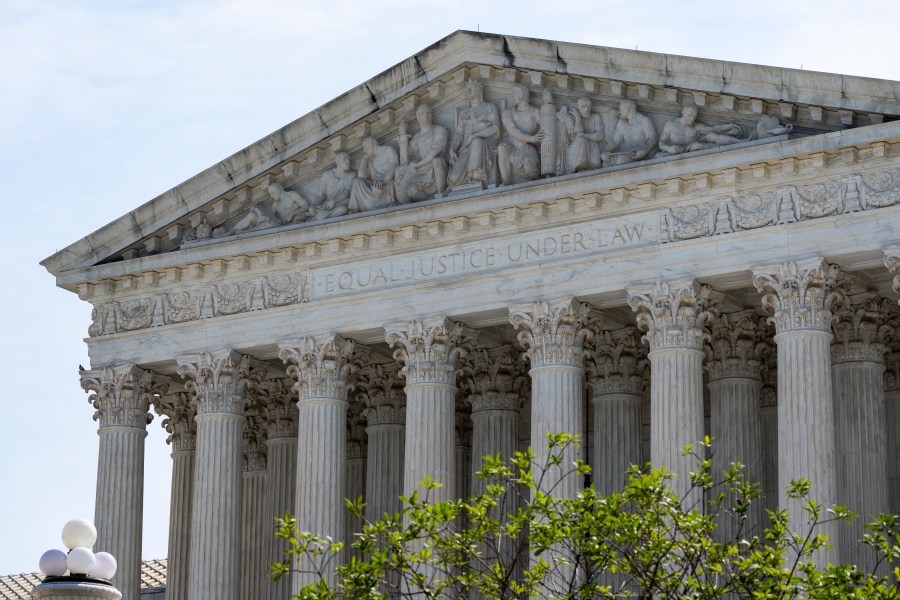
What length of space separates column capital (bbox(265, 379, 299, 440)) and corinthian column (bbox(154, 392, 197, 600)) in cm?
219

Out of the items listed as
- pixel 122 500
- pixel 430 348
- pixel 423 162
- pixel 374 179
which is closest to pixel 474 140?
pixel 423 162

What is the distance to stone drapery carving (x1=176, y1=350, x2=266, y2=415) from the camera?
54.9 meters

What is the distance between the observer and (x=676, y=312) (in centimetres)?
4872

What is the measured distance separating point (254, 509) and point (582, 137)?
55.5 feet

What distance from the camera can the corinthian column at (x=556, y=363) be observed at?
49.9m

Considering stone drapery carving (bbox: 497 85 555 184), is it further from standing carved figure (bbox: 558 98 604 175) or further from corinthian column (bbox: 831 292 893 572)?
corinthian column (bbox: 831 292 893 572)

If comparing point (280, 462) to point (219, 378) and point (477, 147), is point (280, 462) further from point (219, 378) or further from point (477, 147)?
point (477, 147)

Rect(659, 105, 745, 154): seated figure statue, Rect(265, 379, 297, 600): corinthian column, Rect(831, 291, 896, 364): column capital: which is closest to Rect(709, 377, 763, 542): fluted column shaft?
Rect(831, 291, 896, 364): column capital

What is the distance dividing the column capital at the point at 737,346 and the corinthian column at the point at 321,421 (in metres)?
9.24

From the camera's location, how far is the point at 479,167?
5181 centimetres

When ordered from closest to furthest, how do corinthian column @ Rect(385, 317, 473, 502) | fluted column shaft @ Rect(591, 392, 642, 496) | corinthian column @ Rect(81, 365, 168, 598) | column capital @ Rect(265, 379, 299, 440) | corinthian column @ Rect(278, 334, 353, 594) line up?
corinthian column @ Rect(385, 317, 473, 502) < corinthian column @ Rect(278, 334, 353, 594) < fluted column shaft @ Rect(591, 392, 642, 496) < corinthian column @ Rect(81, 365, 168, 598) < column capital @ Rect(265, 379, 299, 440)

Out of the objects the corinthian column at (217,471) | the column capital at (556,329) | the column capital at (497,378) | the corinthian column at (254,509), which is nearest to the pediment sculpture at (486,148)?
the column capital at (556,329)

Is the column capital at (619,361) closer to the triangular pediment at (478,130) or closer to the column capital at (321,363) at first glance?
the triangular pediment at (478,130)

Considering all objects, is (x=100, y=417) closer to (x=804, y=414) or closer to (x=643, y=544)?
(x=804, y=414)
